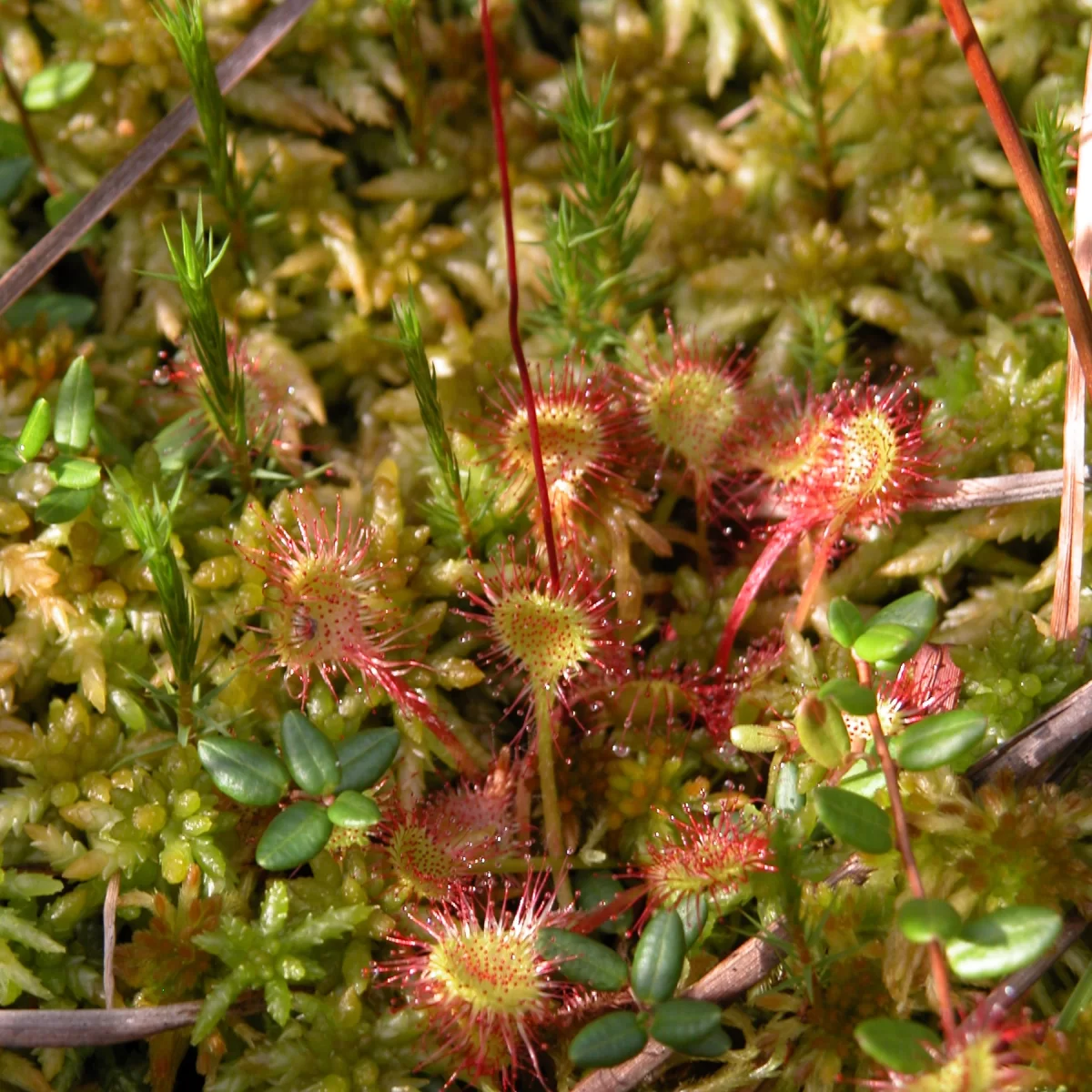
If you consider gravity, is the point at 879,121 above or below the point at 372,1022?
above

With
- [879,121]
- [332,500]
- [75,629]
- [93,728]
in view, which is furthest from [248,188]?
[879,121]

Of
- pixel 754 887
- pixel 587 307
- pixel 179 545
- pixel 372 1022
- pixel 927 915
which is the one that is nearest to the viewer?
pixel 927 915

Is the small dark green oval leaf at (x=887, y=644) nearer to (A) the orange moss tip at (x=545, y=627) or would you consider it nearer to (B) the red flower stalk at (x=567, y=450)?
(A) the orange moss tip at (x=545, y=627)

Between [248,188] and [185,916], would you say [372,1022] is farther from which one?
[248,188]

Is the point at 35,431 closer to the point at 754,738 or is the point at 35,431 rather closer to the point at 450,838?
the point at 450,838

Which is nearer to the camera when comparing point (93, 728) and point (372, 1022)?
point (372, 1022)

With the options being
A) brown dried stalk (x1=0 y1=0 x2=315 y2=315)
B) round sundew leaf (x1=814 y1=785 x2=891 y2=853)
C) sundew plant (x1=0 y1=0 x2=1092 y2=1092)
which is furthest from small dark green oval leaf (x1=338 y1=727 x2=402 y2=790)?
brown dried stalk (x1=0 y1=0 x2=315 y2=315)

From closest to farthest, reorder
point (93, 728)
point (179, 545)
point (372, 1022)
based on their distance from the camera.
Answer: point (372, 1022) → point (93, 728) → point (179, 545)

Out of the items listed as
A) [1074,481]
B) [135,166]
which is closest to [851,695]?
[1074,481]
